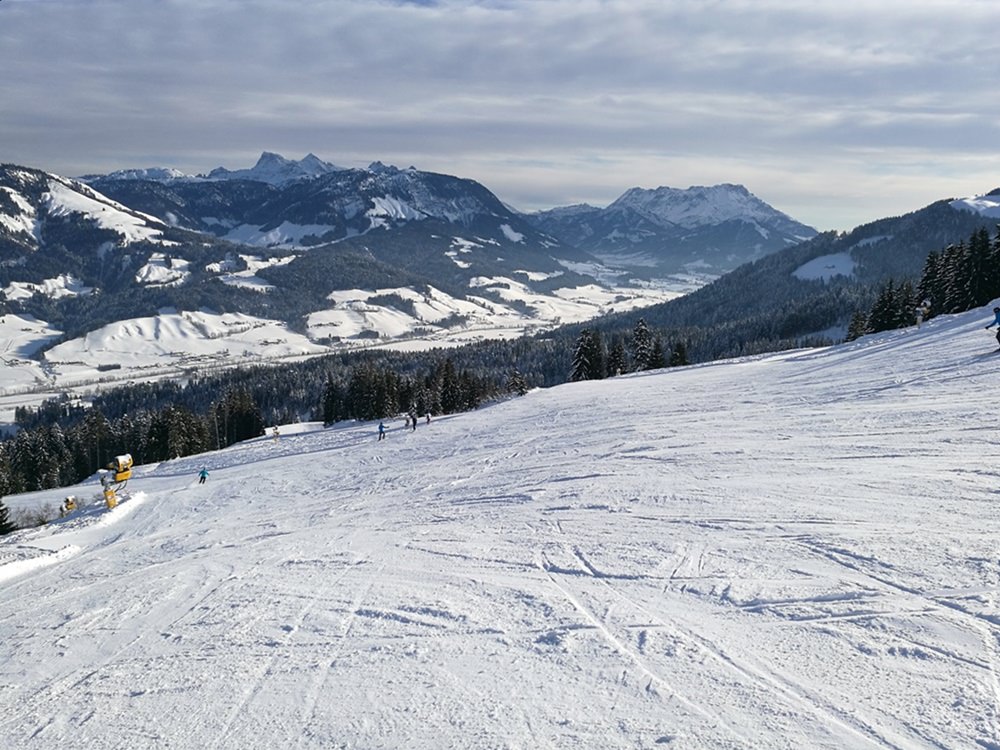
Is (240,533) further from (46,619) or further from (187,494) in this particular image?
(187,494)

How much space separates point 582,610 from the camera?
26.7 feet

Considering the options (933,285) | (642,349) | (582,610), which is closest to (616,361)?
(642,349)

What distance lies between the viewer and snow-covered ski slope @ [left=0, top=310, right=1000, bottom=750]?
5.89 meters

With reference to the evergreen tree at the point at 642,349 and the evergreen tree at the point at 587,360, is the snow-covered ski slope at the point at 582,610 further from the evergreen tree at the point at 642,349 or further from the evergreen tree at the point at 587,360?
the evergreen tree at the point at 642,349

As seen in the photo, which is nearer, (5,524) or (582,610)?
(582,610)

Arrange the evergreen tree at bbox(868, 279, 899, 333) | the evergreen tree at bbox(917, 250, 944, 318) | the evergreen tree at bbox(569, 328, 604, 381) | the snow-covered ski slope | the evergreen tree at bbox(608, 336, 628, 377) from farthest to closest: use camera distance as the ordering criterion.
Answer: the evergreen tree at bbox(608, 336, 628, 377), the evergreen tree at bbox(569, 328, 604, 381), the evergreen tree at bbox(868, 279, 899, 333), the evergreen tree at bbox(917, 250, 944, 318), the snow-covered ski slope

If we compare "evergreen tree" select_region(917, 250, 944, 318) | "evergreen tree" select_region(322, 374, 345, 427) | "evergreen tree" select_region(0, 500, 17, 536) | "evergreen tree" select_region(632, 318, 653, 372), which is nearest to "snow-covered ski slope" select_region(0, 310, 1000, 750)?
"evergreen tree" select_region(0, 500, 17, 536)

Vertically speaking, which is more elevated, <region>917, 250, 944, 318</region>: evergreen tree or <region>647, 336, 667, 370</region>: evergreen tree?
<region>917, 250, 944, 318</region>: evergreen tree

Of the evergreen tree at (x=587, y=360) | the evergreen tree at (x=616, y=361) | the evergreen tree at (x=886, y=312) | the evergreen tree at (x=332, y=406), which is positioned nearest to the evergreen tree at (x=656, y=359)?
the evergreen tree at (x=616, y=361)

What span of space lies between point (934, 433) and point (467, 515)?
1153cm

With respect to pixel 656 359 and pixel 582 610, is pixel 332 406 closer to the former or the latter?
pixel 656 359

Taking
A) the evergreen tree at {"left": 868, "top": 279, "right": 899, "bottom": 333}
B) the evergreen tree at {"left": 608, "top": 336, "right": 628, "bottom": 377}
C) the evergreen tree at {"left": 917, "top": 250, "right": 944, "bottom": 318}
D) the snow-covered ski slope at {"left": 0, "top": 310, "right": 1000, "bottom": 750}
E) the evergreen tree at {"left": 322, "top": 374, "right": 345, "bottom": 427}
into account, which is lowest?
the evergreen tree at {"left": 322, "top": 374, "right": 345, "bottom": 427}

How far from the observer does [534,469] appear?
1892 centimetres

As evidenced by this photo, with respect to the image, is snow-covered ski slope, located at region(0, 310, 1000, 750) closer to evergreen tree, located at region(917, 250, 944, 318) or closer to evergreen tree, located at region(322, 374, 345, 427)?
evergreen tree, located at region(917, 250, 944, 318)
